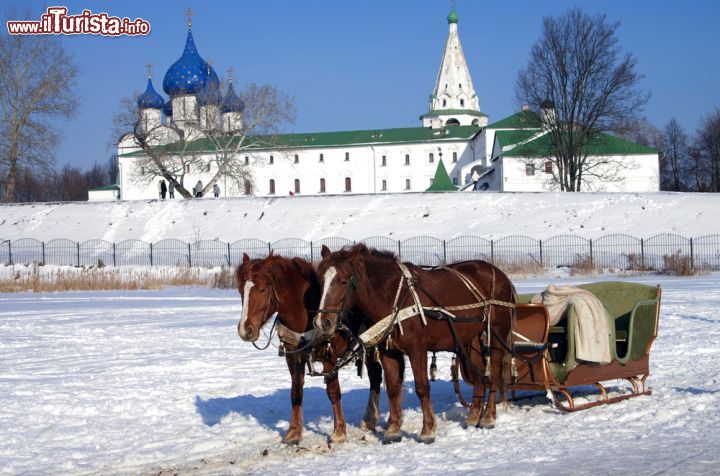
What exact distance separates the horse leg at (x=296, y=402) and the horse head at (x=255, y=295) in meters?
0.51

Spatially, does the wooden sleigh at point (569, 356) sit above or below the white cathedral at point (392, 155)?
below

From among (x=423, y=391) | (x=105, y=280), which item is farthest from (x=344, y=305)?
(x=105, y=280)

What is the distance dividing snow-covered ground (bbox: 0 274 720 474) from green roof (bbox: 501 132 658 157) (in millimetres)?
50488

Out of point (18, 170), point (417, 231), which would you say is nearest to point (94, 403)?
point (417, 231)

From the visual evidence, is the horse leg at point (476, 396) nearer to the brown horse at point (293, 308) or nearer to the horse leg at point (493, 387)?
the horse leg at point (493, 387)

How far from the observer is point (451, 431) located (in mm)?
9477

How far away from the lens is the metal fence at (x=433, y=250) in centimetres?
4122

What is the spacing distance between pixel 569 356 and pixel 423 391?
1991 millimetres

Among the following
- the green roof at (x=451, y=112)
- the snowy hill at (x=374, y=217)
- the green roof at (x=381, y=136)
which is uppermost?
the green roof at (x=451, y=112)

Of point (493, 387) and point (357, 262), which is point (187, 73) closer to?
point (493, 387)

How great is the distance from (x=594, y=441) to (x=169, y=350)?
28.5ft

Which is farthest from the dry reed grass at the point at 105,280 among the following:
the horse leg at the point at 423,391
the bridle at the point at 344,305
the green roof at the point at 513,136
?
the green roof at the point at 513,136

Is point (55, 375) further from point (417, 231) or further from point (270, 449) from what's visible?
point (417, 231)

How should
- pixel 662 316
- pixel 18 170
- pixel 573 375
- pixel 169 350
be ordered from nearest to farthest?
pixel 573 375
pixel 169 350
pixel 662 316
pixel 18 170
